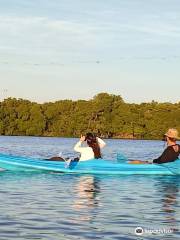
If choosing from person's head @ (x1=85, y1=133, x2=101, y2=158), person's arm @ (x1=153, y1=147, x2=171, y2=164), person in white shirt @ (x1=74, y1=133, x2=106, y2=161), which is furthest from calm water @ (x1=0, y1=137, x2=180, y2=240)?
person's head @ (x1=85, y1=133, x2=101, y2=158)

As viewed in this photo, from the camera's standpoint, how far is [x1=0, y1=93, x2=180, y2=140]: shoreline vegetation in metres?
147

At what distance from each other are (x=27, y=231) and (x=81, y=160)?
13.3m

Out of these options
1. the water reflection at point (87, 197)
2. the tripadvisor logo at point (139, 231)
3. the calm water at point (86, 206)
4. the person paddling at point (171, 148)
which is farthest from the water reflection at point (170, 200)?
the water reflection at point (87, 197)

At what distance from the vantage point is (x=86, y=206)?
54.4 ft

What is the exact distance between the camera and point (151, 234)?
12734mm

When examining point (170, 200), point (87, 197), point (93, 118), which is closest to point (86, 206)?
point (87, 197)

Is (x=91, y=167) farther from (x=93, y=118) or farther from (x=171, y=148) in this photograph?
(x=93, y=118)

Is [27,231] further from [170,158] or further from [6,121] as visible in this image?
[6,121]

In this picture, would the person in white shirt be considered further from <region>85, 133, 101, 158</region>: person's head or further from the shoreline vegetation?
the shoreline vegetation

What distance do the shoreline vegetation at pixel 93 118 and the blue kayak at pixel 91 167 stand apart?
118 meters

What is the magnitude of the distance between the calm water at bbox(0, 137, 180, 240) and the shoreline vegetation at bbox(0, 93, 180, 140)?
120784 mm

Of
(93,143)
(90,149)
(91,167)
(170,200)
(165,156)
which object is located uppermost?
(93,143)

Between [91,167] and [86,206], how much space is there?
9.26m

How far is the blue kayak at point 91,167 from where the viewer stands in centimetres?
2590
